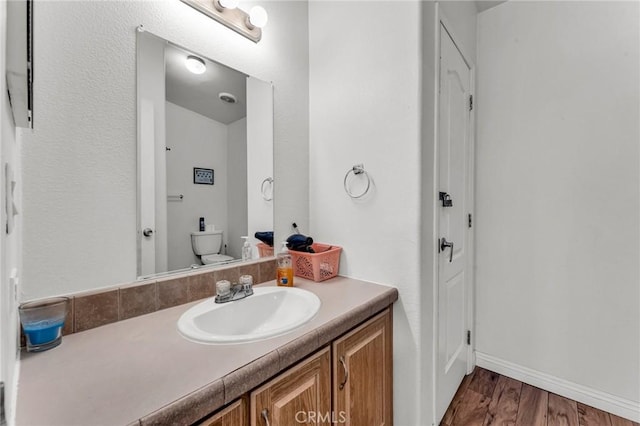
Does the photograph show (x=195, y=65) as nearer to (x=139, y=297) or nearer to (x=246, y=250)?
(x=246, y=250)

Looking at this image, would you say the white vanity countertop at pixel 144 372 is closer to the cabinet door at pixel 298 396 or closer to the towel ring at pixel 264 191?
the cabinet door at pixel 298 396

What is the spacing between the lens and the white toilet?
1231 mm

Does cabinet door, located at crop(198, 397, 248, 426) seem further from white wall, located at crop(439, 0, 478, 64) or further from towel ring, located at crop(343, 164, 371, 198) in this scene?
white wall, located at crop(439, 0, 478, 64)

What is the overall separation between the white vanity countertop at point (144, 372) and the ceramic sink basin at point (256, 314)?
4 cm

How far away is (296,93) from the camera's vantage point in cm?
165

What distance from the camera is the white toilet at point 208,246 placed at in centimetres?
123

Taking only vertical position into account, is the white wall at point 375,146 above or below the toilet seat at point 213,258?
above

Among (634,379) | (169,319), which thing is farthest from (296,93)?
(634,379)

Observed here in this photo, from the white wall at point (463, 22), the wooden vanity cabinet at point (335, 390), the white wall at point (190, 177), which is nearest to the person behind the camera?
the wooden vanity cabinet at point (335, 390)

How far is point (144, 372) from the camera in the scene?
2.21ft

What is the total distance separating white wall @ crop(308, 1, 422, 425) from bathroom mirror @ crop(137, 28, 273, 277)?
34 centimetres

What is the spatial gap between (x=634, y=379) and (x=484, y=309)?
2.49 ft

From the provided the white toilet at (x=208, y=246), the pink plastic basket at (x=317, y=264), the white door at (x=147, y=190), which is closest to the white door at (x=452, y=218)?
the pink plastic basket at (x=317, y=264)

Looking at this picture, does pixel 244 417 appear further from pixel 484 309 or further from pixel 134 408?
pixel 484 309
